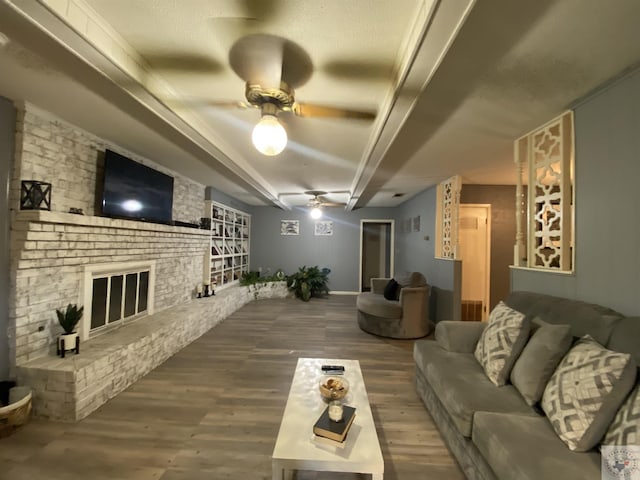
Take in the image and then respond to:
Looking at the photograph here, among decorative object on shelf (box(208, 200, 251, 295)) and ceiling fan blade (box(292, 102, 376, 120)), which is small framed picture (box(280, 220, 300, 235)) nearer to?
decorative object on shelf (box(208, 200, 251, 295))

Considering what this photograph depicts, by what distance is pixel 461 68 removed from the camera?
4.94ft

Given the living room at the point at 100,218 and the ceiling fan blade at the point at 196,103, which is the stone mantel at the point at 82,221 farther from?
the ceiling fan blade at the point at 196,103

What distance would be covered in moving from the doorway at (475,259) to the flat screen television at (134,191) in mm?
4533

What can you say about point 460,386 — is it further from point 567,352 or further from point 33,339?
point 33,339

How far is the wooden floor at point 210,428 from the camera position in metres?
1.63

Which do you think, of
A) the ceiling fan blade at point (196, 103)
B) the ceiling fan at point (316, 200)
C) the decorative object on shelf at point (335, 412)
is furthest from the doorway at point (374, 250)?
the decorative object on shelf at point (335, 412)

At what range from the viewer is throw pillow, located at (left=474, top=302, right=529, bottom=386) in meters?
1.80

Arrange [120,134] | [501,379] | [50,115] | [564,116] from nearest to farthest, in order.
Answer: [501,379], [564,116], [50,115], [120,134]

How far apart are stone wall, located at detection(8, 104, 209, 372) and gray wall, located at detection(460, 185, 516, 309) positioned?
487cm

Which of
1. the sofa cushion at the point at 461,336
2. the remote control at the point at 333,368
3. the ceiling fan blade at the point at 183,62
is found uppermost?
the ceiling fan blade at the point at 183,62

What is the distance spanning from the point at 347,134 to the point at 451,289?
2.69 m

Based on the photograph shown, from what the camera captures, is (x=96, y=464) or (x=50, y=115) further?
(x=50, y=115)

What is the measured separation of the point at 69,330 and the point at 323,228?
576cm

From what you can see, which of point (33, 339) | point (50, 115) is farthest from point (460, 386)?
point (50, 115)
